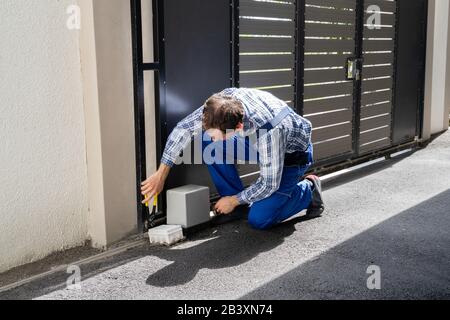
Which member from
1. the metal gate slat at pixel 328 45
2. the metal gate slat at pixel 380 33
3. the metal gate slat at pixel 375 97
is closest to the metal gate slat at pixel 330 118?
the metal gate slat at pixel 375 97

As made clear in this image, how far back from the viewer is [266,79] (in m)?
5.19

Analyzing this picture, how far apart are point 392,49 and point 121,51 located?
429 centimetres

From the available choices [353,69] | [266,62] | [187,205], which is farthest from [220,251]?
[353,69]

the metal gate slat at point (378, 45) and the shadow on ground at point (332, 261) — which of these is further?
the metal gate slat at point (378, 45)

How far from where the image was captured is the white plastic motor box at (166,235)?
4.02m

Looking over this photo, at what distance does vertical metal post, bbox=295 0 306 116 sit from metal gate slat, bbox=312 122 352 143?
44 cm

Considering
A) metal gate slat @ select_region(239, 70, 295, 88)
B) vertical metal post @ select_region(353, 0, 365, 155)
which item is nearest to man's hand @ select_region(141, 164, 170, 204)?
metal gate slat @ select_region(239, 70, 295, 88)

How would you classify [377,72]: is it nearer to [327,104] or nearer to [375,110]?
[375,110]

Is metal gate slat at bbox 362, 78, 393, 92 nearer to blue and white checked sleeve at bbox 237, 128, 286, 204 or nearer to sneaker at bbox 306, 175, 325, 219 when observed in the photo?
sneaker at bbox 306, 175, 325, 219

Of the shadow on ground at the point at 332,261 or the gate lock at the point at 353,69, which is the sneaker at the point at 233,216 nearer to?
the shadow on ground at the point at 332,261

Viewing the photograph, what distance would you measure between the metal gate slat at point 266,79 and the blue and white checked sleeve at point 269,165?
114 centimetres

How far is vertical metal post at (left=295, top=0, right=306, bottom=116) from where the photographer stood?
217 inches

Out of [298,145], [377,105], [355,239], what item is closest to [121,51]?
[298,145]

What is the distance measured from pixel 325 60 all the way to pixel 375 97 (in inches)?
46.2
